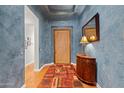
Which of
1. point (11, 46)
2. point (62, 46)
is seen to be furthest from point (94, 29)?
point (62, 46)

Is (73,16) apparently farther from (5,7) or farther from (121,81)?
(121,81)

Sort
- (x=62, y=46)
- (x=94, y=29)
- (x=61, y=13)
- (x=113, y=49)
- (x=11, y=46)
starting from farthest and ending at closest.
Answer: (x=62, y=46) → (x=61, y=13) → (x=94, y=29) → (x=11, y=46) → (x=113, y=49)

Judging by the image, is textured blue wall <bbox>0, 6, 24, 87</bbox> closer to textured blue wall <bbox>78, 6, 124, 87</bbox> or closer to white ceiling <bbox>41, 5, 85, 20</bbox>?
textured blue wall <bbox>78, 6, 124, 87</bbox>

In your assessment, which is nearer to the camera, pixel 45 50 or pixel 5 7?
pixel 5 7

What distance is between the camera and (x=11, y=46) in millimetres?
2705

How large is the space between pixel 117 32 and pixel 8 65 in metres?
2.09

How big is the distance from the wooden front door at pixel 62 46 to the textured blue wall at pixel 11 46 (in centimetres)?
424

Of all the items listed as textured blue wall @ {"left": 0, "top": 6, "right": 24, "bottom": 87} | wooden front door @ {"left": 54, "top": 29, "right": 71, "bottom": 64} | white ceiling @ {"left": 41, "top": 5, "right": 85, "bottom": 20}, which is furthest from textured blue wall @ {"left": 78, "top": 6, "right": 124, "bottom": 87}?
wooden front door @ {"left": 54, "top": 29, "right": 71, "bottom": 64}

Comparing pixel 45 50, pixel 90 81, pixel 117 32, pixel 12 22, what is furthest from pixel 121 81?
pixel 45 50

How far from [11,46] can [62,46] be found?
15.7 ft

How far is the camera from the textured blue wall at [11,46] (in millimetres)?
2426

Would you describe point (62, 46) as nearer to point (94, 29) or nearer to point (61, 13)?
point (61, 13)

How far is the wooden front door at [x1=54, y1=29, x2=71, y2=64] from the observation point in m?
7.35

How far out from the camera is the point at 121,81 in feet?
6.93
